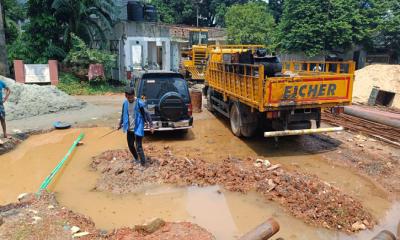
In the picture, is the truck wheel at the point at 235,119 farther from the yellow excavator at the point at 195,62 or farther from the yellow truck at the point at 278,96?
the yellow excavator at the point at 195,62

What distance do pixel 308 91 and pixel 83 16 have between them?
53.2 ft

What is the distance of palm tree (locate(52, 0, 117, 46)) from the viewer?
19016mm

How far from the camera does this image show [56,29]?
1995 centimetres

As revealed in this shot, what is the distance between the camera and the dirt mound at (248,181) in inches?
209

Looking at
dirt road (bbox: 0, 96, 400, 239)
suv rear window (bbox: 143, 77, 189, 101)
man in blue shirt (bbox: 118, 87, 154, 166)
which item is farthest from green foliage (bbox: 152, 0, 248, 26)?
man in blue shirt (bbox: 118, 87, 154, 166)

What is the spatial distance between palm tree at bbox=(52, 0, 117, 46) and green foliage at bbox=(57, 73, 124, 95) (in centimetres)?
233

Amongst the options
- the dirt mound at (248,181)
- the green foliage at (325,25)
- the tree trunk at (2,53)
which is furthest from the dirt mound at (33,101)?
the green foliage at (325,25)

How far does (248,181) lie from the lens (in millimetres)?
6617

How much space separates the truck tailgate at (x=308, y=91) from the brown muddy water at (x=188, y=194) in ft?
4.48

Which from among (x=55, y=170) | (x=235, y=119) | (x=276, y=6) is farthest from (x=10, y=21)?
(x=276, y=6)

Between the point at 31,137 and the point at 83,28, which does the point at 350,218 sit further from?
the point at 83,28

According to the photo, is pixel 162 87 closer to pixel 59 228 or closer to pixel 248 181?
pixel 248 181

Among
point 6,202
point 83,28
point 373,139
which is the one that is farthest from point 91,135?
point 83,28

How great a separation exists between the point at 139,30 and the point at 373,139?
694 inches
